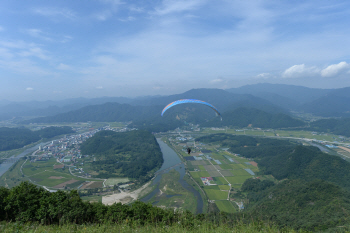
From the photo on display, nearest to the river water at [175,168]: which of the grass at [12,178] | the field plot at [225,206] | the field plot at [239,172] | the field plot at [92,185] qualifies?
the field plot at [225,206]

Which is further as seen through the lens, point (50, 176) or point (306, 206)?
point (50, 176)

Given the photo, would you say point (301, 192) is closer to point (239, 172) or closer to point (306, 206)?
point (306, 206)

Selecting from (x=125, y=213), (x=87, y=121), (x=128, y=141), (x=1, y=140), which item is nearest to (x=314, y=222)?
Result: (x=125, y=213)

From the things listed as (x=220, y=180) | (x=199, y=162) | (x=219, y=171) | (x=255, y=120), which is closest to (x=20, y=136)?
(x=199, y=162)

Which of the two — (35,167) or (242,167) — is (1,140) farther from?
(242,167)

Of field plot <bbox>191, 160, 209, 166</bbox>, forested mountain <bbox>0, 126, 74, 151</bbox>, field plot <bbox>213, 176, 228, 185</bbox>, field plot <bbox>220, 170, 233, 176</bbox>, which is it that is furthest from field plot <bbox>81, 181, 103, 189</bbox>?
forested mountain <bbox>0, 126, 74, 151</bbox>

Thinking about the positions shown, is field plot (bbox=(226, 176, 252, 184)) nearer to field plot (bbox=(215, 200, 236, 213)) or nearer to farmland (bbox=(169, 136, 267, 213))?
farmland (bbox=(169, 136, 267, 213))

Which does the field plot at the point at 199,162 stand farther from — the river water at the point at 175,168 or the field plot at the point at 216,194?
the field plot at the point at 216,194
